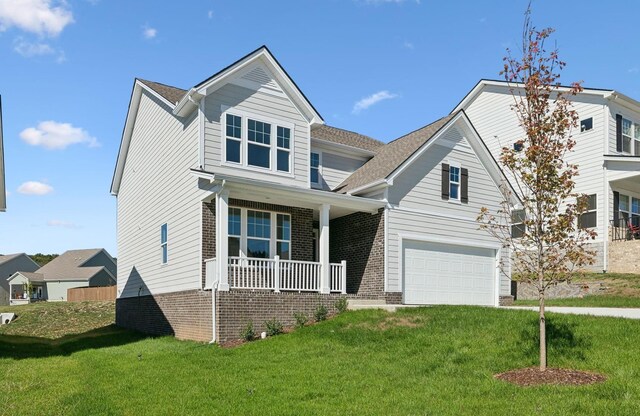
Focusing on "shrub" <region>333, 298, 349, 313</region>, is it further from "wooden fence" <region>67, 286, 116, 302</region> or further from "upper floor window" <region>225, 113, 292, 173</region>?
"wooden fence" <region>67, 286, 116, 302</region>

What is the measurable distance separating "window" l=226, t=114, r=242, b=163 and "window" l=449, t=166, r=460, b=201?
7734 millimetres

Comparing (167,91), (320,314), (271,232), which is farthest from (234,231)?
(167,91)

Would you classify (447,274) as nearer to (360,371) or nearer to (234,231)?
(234,231)

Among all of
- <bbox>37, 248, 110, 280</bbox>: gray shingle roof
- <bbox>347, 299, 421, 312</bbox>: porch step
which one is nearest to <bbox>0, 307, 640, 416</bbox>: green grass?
<bbox>347, 299, 421, 312</bbox>: porch step

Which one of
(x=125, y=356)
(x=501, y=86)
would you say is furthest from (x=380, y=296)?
(x=501, y=86)

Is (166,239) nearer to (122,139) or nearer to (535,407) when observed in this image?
(122,139)

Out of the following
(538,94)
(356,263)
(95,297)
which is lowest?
(95,297)

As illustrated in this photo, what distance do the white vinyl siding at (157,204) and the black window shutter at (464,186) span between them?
9603mm

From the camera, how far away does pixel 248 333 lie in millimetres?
14781

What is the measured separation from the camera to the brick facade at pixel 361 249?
18.4 metres

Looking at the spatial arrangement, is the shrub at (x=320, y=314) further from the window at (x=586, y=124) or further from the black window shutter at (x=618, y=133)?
the black window shutter at (x=618, y=133)

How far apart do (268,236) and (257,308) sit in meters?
2.93

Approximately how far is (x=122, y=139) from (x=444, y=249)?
47.9ft

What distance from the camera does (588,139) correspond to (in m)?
27.0
